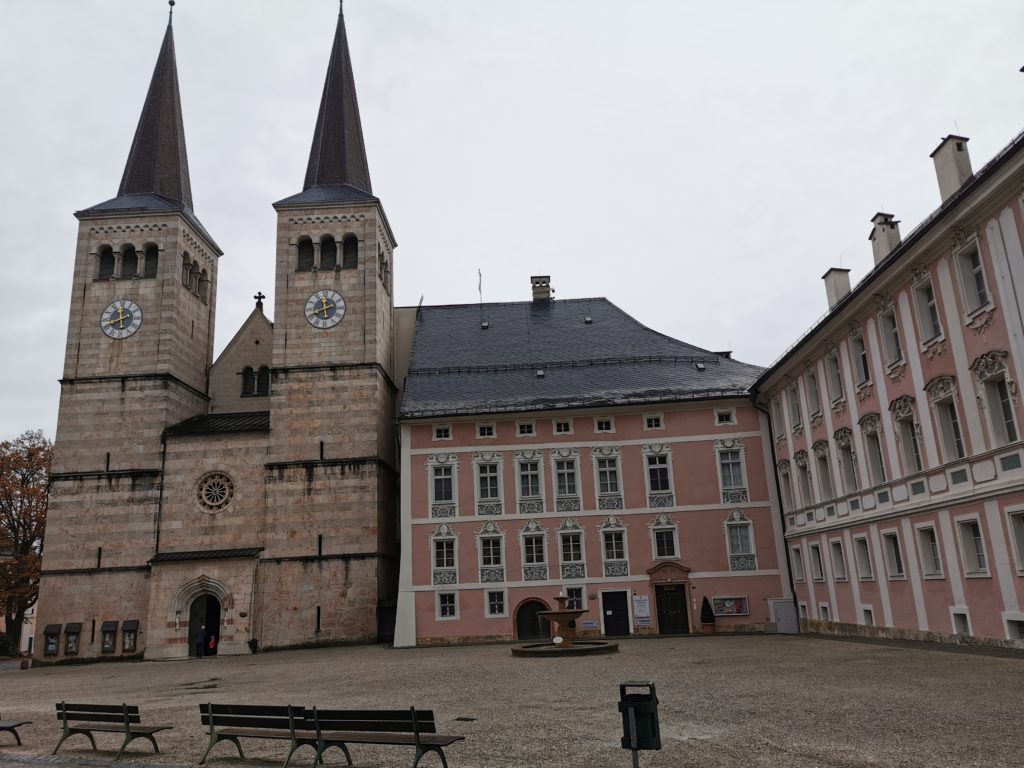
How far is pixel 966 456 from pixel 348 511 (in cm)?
2477

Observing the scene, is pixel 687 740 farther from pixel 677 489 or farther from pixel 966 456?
pixel 677 489

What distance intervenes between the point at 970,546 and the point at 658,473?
1531 centimetres

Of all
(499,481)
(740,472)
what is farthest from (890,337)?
(499,481)

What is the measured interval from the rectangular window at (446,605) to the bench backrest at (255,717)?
2268 centimetres

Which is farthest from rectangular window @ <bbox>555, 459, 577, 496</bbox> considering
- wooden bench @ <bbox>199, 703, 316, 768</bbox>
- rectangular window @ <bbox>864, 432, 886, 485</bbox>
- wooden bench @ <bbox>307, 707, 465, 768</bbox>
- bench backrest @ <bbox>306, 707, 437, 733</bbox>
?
bench backrest @ <bbox>306, 707, 437, 733</bbox>

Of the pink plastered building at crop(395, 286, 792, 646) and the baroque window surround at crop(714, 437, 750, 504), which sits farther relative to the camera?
the baroque window surround at crop(714, 437, 750, 504)

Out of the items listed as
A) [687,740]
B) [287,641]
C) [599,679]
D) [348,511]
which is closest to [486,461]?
[348,511]

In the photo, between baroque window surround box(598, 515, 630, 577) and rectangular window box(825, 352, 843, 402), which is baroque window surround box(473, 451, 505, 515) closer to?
baroque window surround box(598, 515, 630, 577)

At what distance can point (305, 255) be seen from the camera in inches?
1604

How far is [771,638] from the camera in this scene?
2848cm

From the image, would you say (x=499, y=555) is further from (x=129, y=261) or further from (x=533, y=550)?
(x=129, y=261)

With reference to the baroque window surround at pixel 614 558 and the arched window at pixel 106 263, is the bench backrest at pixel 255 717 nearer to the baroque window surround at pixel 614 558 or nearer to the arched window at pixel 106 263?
the baroque window surround at pixel 614 558

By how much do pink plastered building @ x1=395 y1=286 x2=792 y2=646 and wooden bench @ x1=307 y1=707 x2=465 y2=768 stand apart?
23475 millimetres

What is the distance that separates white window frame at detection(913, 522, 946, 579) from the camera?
69.4ft
